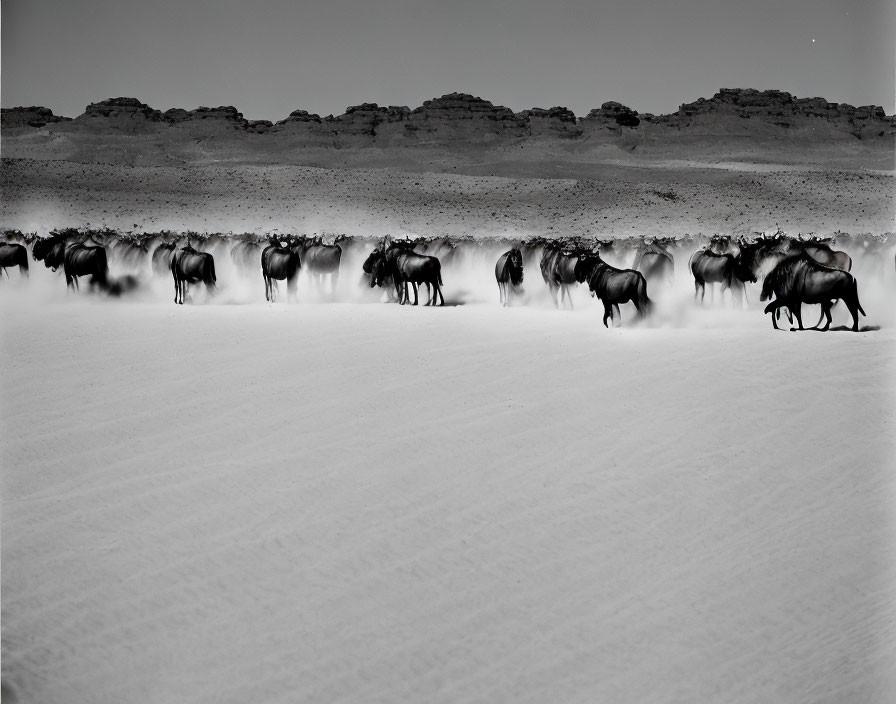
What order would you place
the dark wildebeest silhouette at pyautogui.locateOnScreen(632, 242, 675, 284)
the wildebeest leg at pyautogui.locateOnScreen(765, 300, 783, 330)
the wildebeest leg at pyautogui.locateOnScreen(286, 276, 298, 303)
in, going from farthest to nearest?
1. the wildebeest leg at pyautogui.locateOnScreen(286, 276, 298, 303)
2. the dark wildebeest silhouette at pyautogui.locateOnScreen(632, 242, 675, 284)
3. the wildebeest leg at pyautogui.locateOnScreen(765, 300, 783, 330)

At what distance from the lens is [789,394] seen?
9.98m

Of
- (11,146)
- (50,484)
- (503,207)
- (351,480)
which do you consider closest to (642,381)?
(351,480)

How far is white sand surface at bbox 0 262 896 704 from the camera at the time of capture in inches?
210

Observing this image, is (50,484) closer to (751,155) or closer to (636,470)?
(636,470)

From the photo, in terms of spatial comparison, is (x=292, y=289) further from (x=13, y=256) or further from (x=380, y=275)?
(x=13, y=256)

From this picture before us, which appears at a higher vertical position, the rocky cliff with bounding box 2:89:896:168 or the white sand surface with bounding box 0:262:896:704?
the rocky cliff with bounding box 2:89:896:168

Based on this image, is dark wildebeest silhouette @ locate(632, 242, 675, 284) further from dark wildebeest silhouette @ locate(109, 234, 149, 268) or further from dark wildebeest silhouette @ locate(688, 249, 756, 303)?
dark wildebeest silhouette @ locate(109, 234, 149, 268)

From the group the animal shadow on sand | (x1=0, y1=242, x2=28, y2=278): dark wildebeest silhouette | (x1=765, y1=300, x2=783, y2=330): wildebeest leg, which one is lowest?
the animal shadow on sand

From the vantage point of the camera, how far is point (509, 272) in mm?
→ 19484

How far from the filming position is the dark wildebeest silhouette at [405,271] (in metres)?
18.9

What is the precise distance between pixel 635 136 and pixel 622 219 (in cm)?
5109

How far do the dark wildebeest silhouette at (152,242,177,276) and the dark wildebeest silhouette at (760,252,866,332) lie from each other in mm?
15014

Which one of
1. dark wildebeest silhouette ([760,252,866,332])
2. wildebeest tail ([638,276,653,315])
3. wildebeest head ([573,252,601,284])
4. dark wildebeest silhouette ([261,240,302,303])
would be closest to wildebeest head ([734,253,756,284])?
wildebeest head ([573,252,601,284])

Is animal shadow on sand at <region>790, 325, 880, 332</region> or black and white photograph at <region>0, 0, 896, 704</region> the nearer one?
black and white photograph at <region>0, 0, 896, 704</region>
